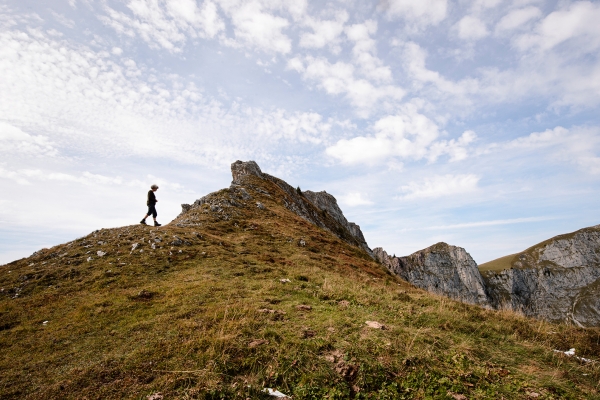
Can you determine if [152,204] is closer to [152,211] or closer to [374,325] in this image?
[152,211]

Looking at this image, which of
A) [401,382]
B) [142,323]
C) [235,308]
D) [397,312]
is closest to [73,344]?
[142,323]

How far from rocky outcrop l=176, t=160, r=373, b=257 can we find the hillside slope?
12.7 metres

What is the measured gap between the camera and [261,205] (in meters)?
36.7

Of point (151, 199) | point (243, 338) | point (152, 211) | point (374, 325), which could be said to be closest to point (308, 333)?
point (243, 338)

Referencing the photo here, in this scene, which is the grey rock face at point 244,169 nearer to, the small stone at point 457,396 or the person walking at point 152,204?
the person walking at point 152,204

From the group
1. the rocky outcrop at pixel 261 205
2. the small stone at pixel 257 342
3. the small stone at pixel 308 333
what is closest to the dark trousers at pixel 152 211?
the rocky outcrop at pixel 261 205

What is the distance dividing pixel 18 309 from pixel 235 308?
9758mm

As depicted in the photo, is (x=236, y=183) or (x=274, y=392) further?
(x=236, y=183)

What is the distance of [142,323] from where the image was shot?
33.8 ft

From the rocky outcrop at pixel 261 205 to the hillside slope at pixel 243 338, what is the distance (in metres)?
12.7

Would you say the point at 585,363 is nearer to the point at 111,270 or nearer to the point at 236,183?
the point at 111,270

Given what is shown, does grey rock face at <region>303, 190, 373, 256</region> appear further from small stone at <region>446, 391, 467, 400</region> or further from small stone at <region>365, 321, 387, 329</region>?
small stone at <region>446, 391, 467, 400</region>

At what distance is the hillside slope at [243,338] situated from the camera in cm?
666

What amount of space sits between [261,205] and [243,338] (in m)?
28.5
